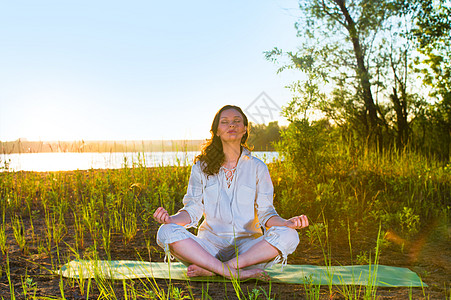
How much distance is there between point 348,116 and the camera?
8.62 metres

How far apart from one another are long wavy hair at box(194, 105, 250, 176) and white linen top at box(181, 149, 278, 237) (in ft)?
0.18

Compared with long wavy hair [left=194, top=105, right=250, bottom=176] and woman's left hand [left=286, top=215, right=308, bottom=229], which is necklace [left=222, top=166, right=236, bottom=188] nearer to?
long wavy hair [left=194, top=105, right=250, bottom=176]

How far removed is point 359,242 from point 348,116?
17.7 ft

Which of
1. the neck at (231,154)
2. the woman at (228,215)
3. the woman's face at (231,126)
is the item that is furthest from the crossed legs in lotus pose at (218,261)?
the woman's face at (231,126)

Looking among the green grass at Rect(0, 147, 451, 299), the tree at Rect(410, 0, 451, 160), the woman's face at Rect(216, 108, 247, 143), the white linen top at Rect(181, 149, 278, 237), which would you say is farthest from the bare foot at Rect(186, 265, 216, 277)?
the tree at Rect(410, 0, 451, 160)

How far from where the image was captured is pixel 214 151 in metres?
2.93

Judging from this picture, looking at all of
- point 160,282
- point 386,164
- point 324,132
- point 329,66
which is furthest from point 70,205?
point 329,66

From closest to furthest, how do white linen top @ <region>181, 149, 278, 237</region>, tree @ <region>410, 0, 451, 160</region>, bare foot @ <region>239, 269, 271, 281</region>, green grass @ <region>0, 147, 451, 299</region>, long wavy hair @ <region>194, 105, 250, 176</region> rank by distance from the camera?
1. bare foot @ <region>239, 269, 271, 281</region>
2. white linen top @ <region>181, 149, 278, 237</region>
3. long wavy hair @ <region>194, 105, 250, 176</region>
4. green grass @ <region>0, 147, 451, 299</region>
5. tree @ <region>410, 0, 451, 160</region>

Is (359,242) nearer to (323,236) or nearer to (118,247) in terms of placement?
(323,236)

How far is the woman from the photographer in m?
2.47

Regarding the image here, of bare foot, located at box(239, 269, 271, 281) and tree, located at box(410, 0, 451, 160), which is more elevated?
tree, located at box(410, 0, 451, 160)

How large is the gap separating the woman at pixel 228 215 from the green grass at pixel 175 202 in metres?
0.87

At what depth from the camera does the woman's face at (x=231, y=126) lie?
9.03 ft

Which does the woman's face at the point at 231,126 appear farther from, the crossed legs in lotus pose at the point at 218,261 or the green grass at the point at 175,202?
the green grass at the point at 175,202
